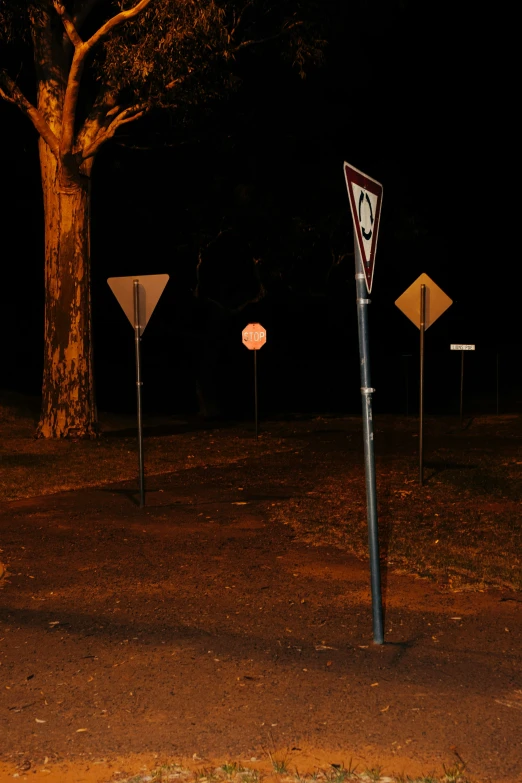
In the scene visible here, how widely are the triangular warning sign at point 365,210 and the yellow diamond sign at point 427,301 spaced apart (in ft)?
18.3

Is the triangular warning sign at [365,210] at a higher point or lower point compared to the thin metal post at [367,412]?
higher

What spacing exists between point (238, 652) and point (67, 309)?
41.8 ft

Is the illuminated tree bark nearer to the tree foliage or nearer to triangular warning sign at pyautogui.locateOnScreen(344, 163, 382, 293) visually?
the tree foliage

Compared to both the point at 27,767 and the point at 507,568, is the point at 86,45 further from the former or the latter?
the point at 27,767

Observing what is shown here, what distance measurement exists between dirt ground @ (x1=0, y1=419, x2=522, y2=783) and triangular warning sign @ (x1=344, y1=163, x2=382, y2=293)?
2339 mm

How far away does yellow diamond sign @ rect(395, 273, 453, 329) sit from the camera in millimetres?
11344

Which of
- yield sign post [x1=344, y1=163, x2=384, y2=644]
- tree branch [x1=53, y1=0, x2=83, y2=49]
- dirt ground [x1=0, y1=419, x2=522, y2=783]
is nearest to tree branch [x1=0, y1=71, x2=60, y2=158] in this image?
tree branch [x1=53, y1=0, x2=83, y2=49]

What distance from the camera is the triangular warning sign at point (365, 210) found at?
5414 mm

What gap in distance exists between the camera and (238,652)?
18.5ft

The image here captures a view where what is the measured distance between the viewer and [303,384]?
135ft

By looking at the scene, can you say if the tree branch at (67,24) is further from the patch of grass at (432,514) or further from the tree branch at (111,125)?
the patch of grass at (432,514)

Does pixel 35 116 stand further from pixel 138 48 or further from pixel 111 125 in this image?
pixel 138 48

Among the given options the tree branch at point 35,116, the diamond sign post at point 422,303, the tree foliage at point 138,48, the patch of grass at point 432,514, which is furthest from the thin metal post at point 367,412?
the tree branch at point 35,116

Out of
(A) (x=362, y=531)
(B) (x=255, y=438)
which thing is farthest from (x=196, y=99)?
(A) (x=362, y=531)
